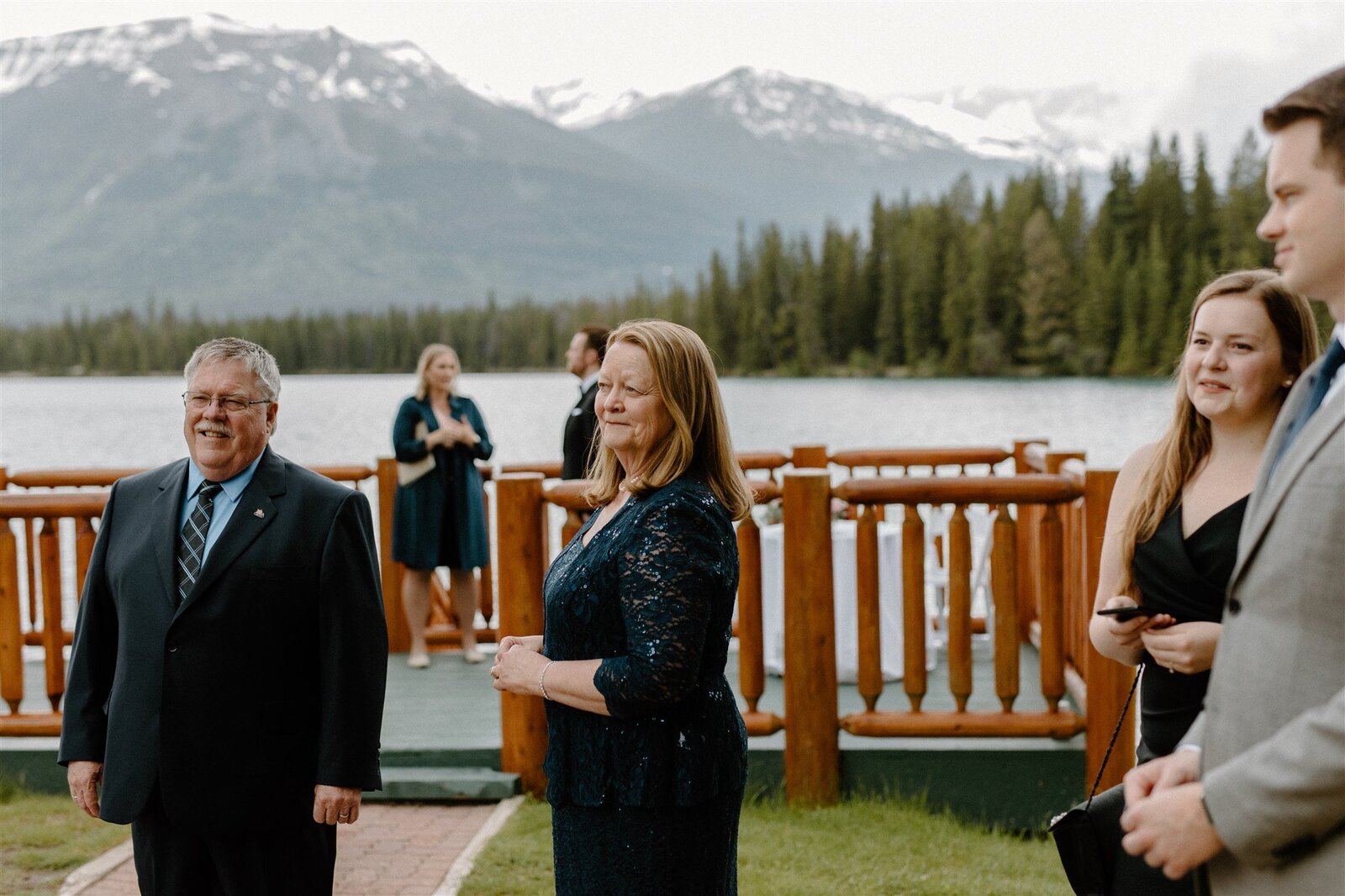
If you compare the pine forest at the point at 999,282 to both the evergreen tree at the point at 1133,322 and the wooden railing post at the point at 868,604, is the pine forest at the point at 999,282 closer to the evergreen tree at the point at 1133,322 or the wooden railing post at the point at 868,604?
the evergreen tree at the point at 1133,322

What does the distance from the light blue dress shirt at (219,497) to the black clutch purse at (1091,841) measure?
6.63 ft

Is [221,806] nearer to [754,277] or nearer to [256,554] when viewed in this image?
[256,554]

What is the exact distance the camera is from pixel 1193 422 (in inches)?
107

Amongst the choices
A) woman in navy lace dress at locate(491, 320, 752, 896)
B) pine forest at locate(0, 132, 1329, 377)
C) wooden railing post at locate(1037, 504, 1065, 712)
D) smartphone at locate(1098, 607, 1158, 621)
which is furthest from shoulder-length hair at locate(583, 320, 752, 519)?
pine forest at locate(0, 132, 1329, 377)

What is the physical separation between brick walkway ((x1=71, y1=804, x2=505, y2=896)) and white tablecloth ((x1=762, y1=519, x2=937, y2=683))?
2137 millimetres

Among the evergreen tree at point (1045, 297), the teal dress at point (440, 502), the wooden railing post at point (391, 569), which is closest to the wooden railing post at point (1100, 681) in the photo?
the teal dress at point (440, 502)

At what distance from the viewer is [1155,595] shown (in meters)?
2.65

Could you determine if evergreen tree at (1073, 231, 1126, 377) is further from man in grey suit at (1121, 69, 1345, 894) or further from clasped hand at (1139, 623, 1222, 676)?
man in grey suit at (1121, 69, 1345, 894)

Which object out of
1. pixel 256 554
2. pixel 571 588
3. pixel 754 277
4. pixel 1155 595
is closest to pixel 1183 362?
pixel 1155 595

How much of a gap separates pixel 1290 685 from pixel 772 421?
50.1m

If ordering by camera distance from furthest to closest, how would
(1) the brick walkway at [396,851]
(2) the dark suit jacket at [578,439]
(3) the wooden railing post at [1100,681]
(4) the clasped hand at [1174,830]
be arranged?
(2) the dark suit jacket at [578,439], (3) the wooden railing post at [1100,681], (1) the brick walkway at [396,851], (4) the clasped hand at [1174,830]

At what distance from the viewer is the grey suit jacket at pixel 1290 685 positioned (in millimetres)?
1625

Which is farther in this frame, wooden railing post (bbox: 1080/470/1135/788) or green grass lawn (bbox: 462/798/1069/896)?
wooden railing post (bbox: 1080/470/1135/788)

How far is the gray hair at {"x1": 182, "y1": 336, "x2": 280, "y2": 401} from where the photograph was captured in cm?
303
